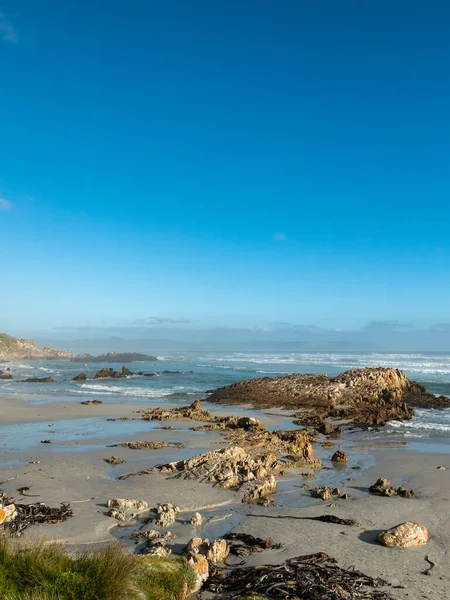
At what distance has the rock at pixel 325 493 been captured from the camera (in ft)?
31.3

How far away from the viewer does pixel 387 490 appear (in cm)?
1005

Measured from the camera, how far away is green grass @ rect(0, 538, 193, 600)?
182 inches

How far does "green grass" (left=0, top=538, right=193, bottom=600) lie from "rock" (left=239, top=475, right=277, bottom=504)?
415cm

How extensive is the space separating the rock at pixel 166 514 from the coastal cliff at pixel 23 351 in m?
84.7

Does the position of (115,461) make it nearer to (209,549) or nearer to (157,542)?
(157,542)

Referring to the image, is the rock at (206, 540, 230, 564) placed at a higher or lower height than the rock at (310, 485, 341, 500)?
higher

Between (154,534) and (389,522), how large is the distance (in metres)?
4.20

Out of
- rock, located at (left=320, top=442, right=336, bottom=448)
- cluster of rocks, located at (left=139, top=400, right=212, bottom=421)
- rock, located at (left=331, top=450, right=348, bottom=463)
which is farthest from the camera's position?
cluster of rocks, located at (left=139, top=400, right=212, bottom=421)

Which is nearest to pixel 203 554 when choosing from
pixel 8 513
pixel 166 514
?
pixel 166 514

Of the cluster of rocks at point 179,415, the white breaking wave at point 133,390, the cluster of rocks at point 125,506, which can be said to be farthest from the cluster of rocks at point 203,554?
the white breaking wave at point 133,390

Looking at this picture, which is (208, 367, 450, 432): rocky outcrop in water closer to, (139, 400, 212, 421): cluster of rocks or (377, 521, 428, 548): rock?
(139, 400, 212, 421): cluster of rocks

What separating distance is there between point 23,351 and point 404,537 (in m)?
96.2

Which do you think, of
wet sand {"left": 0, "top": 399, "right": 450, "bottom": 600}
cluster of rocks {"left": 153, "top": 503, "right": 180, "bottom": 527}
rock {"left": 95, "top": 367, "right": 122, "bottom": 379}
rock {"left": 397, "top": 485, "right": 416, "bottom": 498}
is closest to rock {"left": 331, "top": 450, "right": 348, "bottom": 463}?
wet sand {"left": 0, "top": 399, "right": 450, "bottom": 600}

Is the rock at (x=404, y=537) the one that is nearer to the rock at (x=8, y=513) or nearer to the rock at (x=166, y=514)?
the rock at (x=166, y=514)
